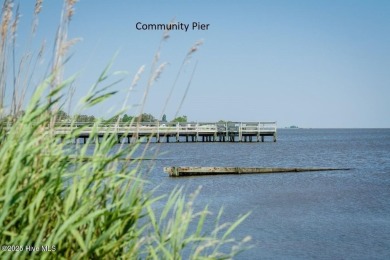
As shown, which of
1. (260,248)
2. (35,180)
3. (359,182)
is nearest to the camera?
(35,180)

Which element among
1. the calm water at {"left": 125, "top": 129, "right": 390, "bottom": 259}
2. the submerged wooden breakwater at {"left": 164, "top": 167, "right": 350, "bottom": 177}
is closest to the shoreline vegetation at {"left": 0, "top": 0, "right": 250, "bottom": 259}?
the calm water at {"left": 125, "top": 129, "right": 390, "bottom": 259}

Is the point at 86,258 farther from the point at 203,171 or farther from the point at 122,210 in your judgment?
the point at 203,171

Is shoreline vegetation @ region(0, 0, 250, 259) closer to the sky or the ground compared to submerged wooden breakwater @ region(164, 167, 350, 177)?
closer to the sky

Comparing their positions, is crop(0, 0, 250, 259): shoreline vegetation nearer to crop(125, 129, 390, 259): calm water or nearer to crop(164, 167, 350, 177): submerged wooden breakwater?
crop(125, 129, 390, 259): calm water

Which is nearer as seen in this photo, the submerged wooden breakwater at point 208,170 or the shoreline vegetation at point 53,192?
the shoreline vegetation at point 53,192

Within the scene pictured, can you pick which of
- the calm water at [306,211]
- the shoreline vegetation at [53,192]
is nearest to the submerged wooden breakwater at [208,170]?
the calm water at [306,211]

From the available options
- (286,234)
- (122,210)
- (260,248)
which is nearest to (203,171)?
(286,234)

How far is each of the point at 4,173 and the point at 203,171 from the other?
23.4 meters

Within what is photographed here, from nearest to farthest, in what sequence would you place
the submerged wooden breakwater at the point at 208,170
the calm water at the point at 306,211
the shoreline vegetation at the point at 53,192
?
the shoreline vegetation at the point at 53,192 → the calm water at the point at 306,211 → the submerged wooden breakwater at the point at 208,170

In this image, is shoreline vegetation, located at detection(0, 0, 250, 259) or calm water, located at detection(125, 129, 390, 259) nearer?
shoreline vegetation, located at detection(0, 0, 250, 259)

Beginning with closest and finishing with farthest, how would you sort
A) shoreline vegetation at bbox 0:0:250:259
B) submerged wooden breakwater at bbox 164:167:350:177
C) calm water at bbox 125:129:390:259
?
1. shoreline vegetation at bbox 0:0:250:259
2. calm water at bbox 125:129:390:259
3. submerged wooden breakwater at bbox 164:167:350:177

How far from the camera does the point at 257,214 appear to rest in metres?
14.9

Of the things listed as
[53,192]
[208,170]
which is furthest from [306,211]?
[53,192]

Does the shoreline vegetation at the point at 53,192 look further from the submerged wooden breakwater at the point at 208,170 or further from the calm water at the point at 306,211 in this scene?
the submerged wooden breakwater at the point at 208,170
